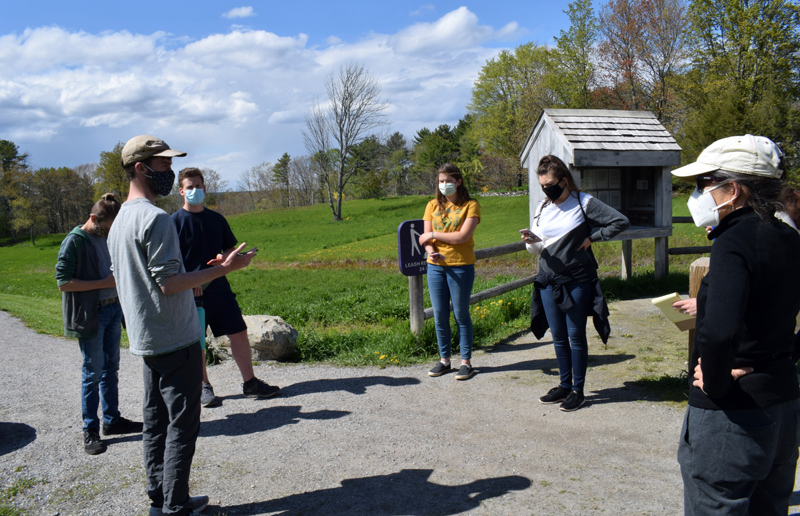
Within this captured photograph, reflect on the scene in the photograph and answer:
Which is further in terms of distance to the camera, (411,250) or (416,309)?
(416,309)

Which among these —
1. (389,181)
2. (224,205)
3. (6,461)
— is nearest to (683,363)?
(6,461)

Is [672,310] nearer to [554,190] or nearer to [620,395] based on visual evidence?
[554,190]

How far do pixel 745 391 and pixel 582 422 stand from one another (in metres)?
2.54

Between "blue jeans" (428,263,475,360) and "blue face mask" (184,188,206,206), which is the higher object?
"blue face mask" (184,188,206,206)

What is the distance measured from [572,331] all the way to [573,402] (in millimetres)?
571

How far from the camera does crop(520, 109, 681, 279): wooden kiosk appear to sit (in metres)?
8.58

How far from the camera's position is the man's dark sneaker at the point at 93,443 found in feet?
13.8

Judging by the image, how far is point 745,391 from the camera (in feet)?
6.63

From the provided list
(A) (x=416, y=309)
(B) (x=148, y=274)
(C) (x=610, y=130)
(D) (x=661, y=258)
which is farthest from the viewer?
(D) (x=661, y=258)

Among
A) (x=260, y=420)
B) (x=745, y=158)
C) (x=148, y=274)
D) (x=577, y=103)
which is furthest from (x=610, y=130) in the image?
(x=577, y=103)

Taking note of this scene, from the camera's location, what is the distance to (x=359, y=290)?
13320 mm

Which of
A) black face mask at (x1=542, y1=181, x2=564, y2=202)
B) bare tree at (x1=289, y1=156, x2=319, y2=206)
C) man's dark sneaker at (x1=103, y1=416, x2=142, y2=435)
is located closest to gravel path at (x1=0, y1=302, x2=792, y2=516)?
man's dark sneaker at (x1=103, y1=416, x2=142, y2=435)

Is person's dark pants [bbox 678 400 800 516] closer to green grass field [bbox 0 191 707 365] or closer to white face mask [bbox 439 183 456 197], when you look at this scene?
white face mask [bbox 439 183 456 197]

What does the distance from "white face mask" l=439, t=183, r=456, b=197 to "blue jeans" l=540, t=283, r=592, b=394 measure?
1.32 m
